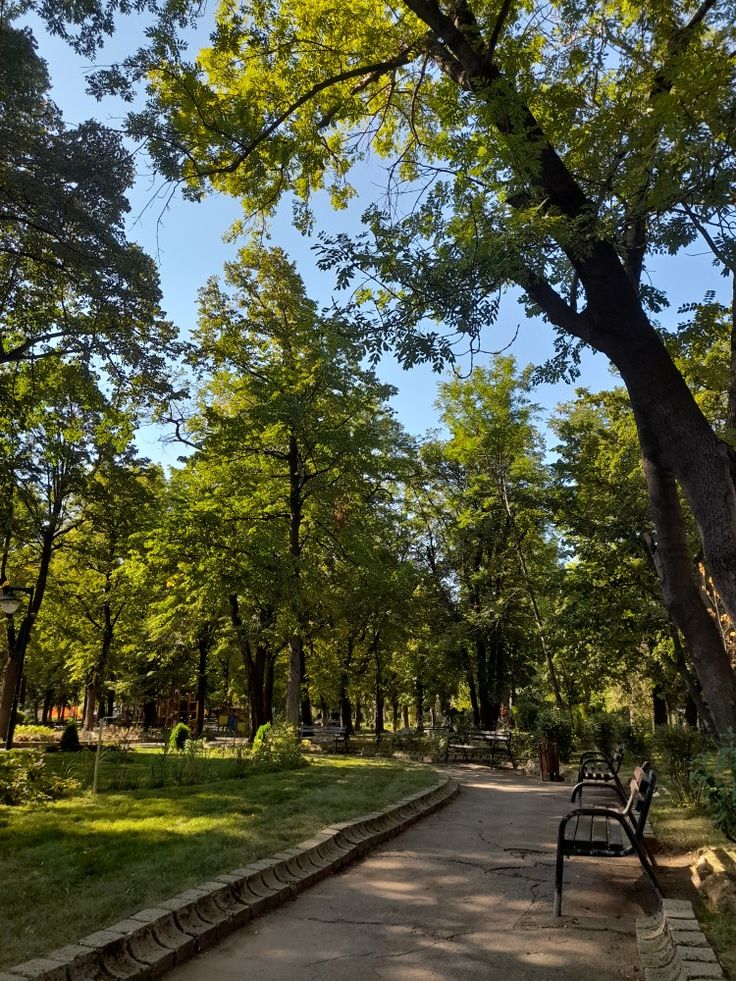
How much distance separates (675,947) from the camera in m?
3.42

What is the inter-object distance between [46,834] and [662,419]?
776 cm

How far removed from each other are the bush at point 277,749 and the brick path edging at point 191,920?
23.1ft

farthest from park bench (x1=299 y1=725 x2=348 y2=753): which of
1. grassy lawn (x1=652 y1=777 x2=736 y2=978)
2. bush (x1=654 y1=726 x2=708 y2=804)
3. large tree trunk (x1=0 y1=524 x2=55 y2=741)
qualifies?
grassy lawn (x1=652 y1=777 x2=736 y2=978)

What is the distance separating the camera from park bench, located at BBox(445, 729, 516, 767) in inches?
786

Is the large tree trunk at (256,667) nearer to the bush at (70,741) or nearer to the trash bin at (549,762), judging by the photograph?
the bush at (70,741)

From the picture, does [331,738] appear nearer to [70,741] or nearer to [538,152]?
[70,741]

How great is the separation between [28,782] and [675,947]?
9482 millimetres

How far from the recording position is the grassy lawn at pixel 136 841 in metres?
4.29

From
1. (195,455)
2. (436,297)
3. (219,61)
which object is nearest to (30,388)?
(195,455)

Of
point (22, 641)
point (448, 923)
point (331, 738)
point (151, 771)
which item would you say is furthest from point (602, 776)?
point (22, 641)

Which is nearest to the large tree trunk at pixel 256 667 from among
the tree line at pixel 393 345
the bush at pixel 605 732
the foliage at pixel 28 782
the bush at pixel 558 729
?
the tree line at pixel 393 345

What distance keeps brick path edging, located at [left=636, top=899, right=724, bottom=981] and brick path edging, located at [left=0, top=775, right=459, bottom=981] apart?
2646 mm

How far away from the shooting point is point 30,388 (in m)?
13.8

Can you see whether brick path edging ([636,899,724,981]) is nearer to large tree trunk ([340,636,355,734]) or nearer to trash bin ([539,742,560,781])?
trash bin ([539,742,560,781])
